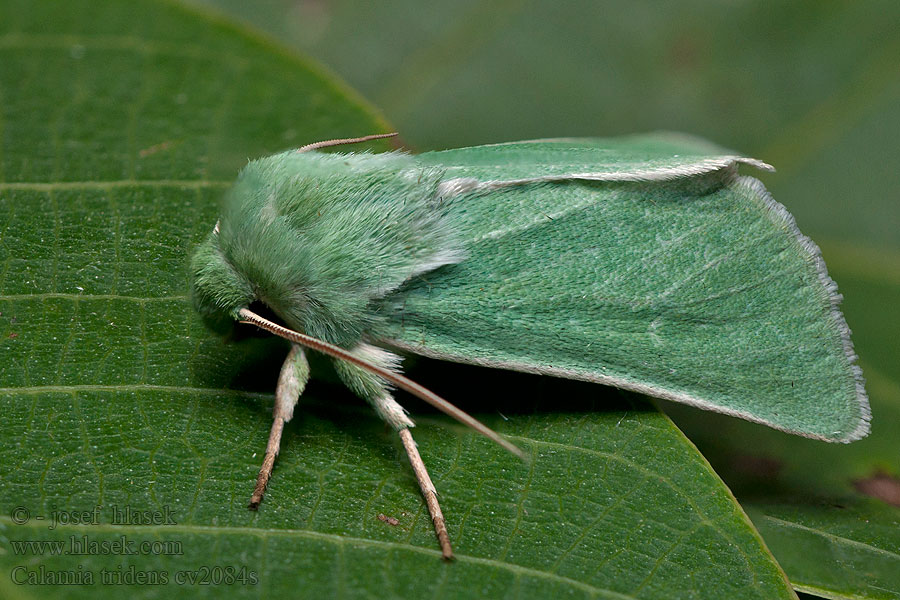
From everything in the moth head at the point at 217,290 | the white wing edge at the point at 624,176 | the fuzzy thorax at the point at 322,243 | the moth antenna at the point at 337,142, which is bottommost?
the moth head at the point at 217,290

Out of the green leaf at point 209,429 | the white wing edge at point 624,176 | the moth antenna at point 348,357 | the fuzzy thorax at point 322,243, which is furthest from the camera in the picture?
the white wing edge at point 624,176

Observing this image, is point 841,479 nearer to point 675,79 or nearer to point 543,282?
point 543,282

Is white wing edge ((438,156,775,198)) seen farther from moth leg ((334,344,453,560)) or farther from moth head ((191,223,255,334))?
moth head ((191,223,255,334))

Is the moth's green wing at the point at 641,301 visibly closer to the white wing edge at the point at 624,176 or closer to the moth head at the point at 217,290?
the white wing edge at the point at 624,176

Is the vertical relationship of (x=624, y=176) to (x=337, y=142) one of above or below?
above

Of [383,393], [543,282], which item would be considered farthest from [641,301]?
[383,393]

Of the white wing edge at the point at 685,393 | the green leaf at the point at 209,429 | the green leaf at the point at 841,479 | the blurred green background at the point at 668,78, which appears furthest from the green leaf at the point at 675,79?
the green leaf at the point at 209,429

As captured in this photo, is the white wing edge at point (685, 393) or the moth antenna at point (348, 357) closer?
the moth antenna at point (348, 357)

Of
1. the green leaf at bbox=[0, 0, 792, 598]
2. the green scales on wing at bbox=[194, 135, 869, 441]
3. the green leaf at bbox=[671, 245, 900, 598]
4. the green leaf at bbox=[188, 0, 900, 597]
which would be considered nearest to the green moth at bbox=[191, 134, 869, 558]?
the green scales on wing at bbox=[194, 135, 869, 441]
